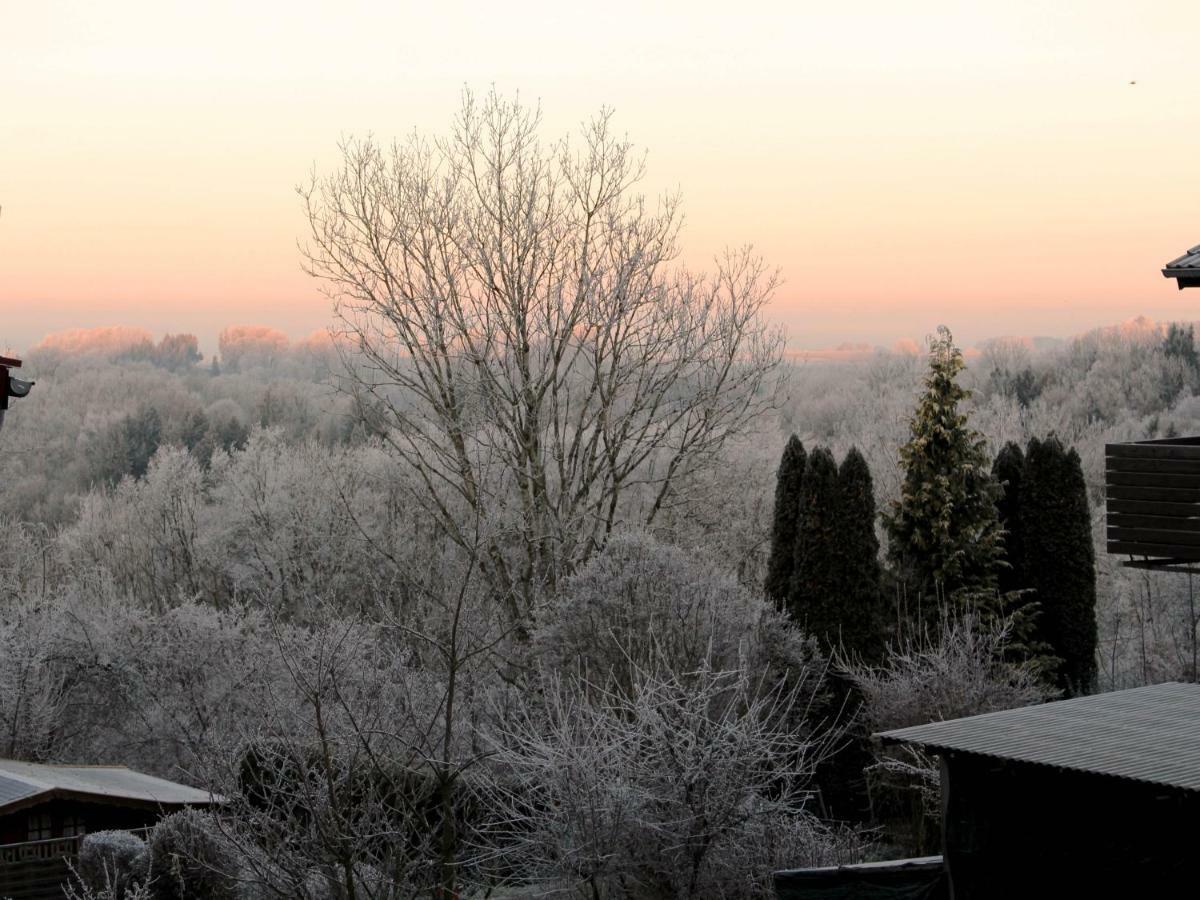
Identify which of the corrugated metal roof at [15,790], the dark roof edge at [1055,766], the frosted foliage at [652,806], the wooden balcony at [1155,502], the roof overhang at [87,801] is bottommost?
the roof overhang at [87,801]

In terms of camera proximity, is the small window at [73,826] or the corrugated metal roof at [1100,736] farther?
the small window at [73,826]

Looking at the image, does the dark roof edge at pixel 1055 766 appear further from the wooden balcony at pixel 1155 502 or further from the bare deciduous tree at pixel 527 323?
the bare deciduous tree at pixel 527 323

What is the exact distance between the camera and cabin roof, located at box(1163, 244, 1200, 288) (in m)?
13.2

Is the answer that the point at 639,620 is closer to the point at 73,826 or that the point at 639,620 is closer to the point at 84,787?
the point at 84,787

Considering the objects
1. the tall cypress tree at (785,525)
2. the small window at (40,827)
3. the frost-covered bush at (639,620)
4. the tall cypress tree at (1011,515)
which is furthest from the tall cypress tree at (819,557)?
the small window at (40,827)

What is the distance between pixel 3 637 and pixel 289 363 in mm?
72097

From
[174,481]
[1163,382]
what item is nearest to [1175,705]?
[174,481]

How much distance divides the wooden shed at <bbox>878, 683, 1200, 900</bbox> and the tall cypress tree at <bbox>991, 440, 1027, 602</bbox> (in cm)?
1129

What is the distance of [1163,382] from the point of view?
72.3 meters

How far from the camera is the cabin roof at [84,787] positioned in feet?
68.4

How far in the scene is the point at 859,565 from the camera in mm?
24141

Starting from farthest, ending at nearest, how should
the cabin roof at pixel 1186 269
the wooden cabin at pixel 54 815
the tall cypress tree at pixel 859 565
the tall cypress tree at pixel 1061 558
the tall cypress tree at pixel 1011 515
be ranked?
the tall cypress tree at pixel 1011 515 → the tall cypress tree at pixel 1061 558 → the tall cypress tree at pixel 859 565 → the wooden cabin at pixel 54 815 → the cabin roof at pixel 1186 269

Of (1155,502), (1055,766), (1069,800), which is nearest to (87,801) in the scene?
(1069,800)

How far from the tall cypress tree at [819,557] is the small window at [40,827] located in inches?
505
